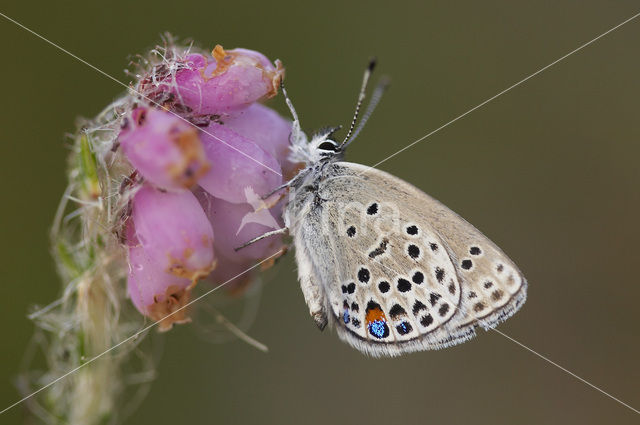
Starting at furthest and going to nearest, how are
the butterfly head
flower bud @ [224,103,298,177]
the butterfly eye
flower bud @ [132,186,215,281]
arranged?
the butterfly eye, the butterfly head, flower bud @ [224,103,298,177], flower bud @ [132,186,215,281]

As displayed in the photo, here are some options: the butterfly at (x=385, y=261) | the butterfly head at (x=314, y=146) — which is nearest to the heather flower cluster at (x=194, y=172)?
the butterfly head at (x=314, y=146)

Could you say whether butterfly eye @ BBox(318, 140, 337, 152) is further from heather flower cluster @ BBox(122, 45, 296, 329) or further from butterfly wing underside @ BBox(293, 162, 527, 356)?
heather flower cluster @ BBox(122, 45, 296, 329)

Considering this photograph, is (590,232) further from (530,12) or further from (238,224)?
(238,224)

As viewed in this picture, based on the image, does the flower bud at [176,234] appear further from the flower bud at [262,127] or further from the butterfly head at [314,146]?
the butterfly head at [314,146]

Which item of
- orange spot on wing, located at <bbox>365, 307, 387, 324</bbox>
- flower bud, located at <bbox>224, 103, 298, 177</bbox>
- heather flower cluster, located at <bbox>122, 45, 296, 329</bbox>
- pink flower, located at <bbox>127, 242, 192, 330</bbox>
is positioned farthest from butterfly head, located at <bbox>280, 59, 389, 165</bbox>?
pink flower, located at <bbox>127, 242, 192, 330</bbox>

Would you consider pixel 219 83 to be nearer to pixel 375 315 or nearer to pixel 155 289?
pixel 155 289

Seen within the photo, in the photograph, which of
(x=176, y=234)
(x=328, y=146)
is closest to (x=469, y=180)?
(x=328, y=146)
